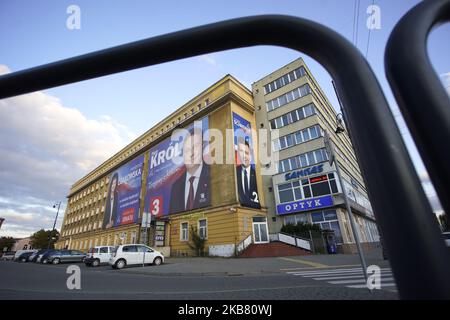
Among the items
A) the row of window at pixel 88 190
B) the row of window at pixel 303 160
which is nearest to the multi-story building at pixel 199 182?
the row of window at pixel 303 160

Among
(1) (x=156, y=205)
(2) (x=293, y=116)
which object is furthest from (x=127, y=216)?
(2) (x=293, y=116)

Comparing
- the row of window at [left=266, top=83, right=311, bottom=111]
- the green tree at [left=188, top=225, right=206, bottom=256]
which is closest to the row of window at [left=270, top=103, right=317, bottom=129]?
the row of window at [left=266, top=83, right=311, bottom=111]

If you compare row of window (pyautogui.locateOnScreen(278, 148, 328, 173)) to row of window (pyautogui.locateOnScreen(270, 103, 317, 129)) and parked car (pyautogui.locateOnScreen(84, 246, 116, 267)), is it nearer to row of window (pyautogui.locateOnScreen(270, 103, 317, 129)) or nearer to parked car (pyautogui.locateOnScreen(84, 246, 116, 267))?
row of window (pyautogui.locateOnScreen(270, 103, 317, 129))

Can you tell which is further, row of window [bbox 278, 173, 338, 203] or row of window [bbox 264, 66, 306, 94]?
row of window [bbox 264, 66, 306, 94]

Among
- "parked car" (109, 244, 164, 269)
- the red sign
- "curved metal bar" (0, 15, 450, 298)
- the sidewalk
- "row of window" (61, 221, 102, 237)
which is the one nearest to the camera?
"curved metal bar" (0, 15, 450, 298)

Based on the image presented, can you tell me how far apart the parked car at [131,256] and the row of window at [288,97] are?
21.5 meters

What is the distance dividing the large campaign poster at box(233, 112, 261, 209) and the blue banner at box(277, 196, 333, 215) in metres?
2.55

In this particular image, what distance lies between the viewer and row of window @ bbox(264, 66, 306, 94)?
28.3m

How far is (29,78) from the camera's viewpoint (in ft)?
3.09

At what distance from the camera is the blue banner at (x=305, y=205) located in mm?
21720

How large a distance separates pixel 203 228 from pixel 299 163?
1203 cm

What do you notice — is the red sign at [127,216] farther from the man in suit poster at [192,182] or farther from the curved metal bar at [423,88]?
the curved metal bar at [423,88]

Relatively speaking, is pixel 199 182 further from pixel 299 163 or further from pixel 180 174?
pixel 299 163
